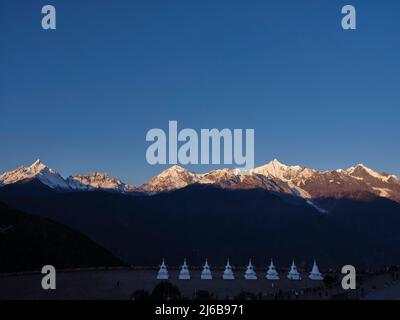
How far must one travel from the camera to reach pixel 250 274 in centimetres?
9200

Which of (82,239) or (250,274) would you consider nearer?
(250,274)

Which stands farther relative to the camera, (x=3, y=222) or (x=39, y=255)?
(x=3, y=222)

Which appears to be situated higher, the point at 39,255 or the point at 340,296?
the point at 39,255

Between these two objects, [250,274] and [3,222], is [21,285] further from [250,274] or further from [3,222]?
[3,222]

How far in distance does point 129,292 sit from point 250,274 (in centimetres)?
2084

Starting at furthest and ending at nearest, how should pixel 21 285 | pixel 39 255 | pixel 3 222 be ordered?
pixel 3 222, pixel 39 255, pixel 21 285

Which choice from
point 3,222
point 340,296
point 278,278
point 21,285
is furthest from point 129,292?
point 3,222

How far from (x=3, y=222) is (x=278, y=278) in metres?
78.5
